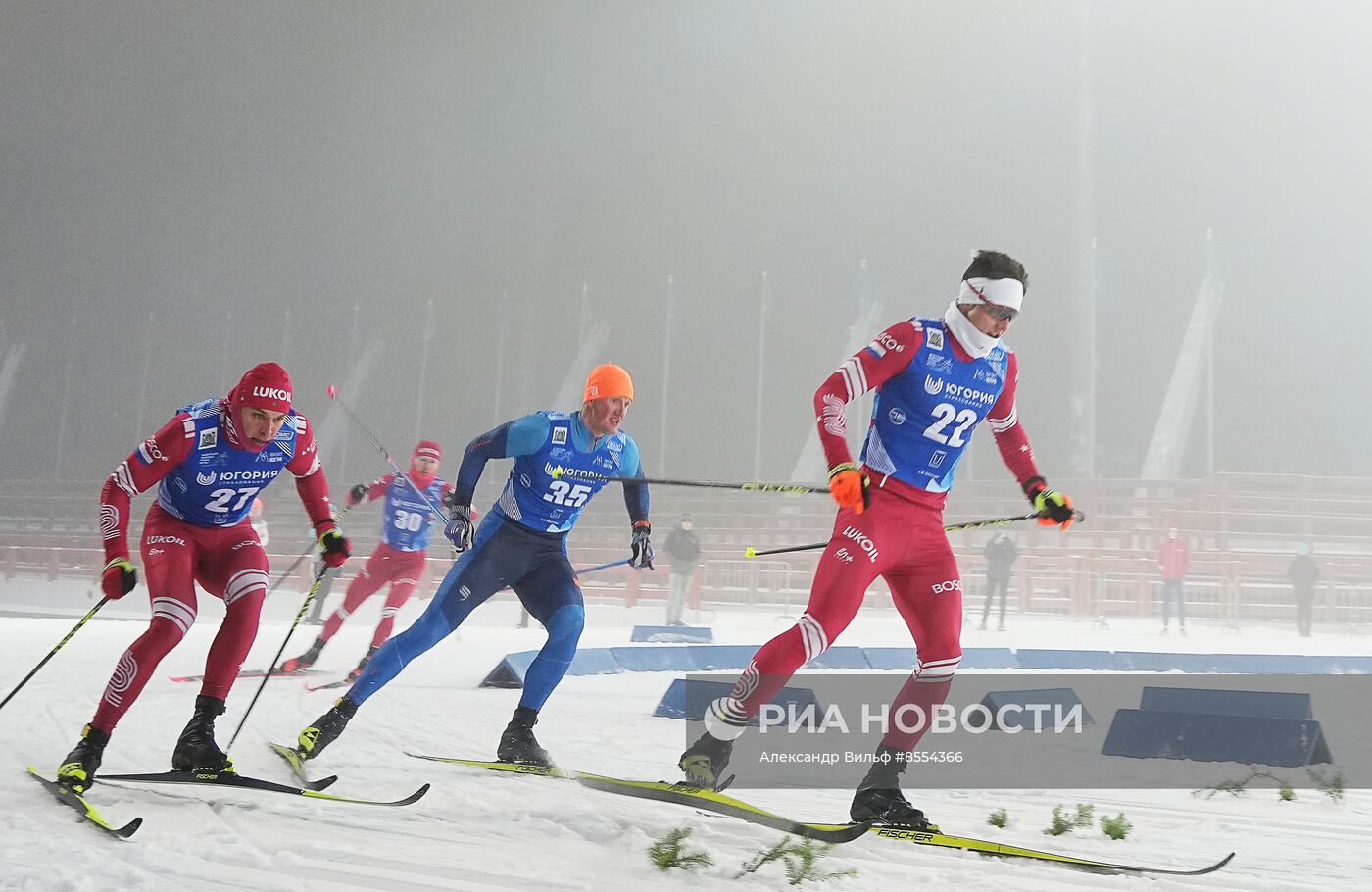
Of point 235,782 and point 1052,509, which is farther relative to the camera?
point 1052,509

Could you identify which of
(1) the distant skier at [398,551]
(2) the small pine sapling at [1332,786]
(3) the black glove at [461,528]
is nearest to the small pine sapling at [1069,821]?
(2) the small pine sapling at [1332,786]

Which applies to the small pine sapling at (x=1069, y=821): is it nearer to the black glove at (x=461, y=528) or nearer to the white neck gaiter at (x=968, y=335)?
the white neck gaiter at (x=968, y=335)

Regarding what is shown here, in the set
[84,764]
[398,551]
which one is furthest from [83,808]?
[398,551]

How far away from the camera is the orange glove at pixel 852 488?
136 inches

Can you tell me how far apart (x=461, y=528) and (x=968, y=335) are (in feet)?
8.85

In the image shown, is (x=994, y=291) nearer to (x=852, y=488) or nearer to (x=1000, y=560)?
(x=852, y=488)

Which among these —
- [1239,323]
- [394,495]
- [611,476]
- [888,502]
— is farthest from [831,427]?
[1239,323]

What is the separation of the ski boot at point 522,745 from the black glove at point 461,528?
0.87 metres

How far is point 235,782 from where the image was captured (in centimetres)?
390

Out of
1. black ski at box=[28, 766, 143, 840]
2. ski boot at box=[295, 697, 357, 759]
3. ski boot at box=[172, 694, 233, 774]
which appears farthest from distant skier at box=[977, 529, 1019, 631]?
black ski at box=[28, 766, 143, 840]

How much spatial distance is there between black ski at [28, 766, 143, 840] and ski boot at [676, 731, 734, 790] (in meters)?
1.83

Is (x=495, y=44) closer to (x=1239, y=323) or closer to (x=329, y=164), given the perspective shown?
(x=329, y=164)

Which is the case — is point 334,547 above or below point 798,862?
above

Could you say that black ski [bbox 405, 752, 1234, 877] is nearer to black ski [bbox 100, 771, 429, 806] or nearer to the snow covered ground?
the snow covered ground
